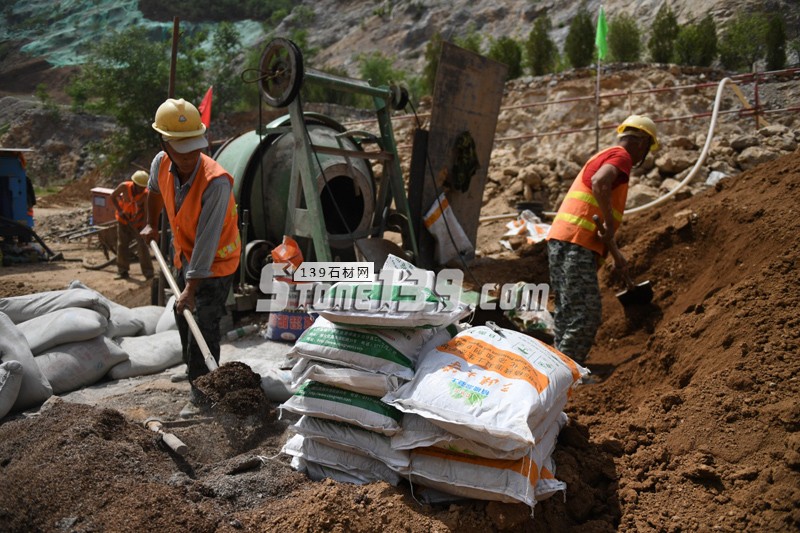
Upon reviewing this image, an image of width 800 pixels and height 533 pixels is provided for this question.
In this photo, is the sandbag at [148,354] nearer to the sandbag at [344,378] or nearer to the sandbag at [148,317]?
the sandbag at [148,317]

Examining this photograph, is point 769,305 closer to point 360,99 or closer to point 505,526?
point 505,526

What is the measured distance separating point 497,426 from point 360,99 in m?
26.0

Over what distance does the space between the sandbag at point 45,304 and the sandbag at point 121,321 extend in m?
0.18

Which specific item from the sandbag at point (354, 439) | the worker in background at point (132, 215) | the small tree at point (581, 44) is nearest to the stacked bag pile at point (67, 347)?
the sandbag at point (354, 439)

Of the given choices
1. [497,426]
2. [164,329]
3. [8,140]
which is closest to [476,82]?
[164,329]

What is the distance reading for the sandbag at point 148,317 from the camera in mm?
4863

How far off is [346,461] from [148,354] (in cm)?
233

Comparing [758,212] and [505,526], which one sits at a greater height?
[758,212]

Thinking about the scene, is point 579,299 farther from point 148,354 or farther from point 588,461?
point 148,354

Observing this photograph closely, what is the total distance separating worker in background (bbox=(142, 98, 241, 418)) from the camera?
315cm

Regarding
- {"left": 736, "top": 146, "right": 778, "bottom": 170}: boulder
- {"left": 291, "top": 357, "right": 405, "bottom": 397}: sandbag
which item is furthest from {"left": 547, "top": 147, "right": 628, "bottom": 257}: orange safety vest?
{"left": 736, "top": 146, "right": 778, "bottom": 170}: boulder

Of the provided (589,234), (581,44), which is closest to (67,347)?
(589,234)

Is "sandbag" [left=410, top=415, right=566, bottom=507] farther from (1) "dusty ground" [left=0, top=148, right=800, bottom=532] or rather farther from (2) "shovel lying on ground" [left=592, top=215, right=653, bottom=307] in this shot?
(2) "shovel lying on ground" [left=592, top=215, right=653, bottom=307]

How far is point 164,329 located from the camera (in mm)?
4828
